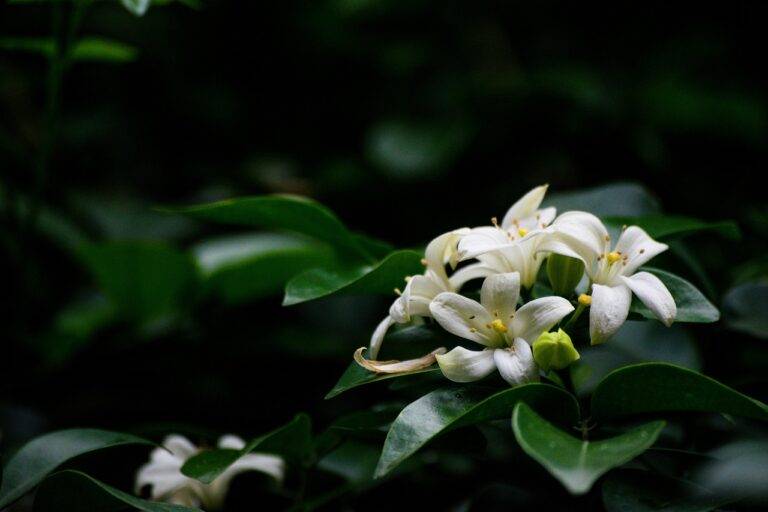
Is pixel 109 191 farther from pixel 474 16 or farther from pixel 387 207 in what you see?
pixel 474 16

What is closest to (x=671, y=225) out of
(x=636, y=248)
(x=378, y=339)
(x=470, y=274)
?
(x=636, y=248)

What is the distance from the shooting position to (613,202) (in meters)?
0.93

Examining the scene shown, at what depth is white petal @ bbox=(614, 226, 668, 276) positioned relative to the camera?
630 mm

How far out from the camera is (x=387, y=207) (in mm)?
A: 1737

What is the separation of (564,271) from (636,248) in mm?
65

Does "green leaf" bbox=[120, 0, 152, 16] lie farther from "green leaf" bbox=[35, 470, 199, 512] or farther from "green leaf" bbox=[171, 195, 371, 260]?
"green leaf" bbox=[35, 470, 199, 512]

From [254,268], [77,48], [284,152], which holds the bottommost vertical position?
[284,152]

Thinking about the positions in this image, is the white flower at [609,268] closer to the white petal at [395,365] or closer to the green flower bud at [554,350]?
the green flower bud at [554,350]

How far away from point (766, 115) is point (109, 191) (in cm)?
159

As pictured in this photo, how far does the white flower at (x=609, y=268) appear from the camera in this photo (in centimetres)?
58

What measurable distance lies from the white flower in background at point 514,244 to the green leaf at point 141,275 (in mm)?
706

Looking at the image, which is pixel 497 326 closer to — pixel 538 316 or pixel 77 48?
pixel 538 316

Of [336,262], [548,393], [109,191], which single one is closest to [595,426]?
[548,393]

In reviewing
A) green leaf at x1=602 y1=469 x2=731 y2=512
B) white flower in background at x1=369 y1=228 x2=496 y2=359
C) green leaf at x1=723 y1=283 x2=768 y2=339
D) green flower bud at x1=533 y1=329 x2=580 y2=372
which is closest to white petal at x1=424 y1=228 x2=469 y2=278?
white flower in background at x1=369 y1=228 x2=496 y2=359
